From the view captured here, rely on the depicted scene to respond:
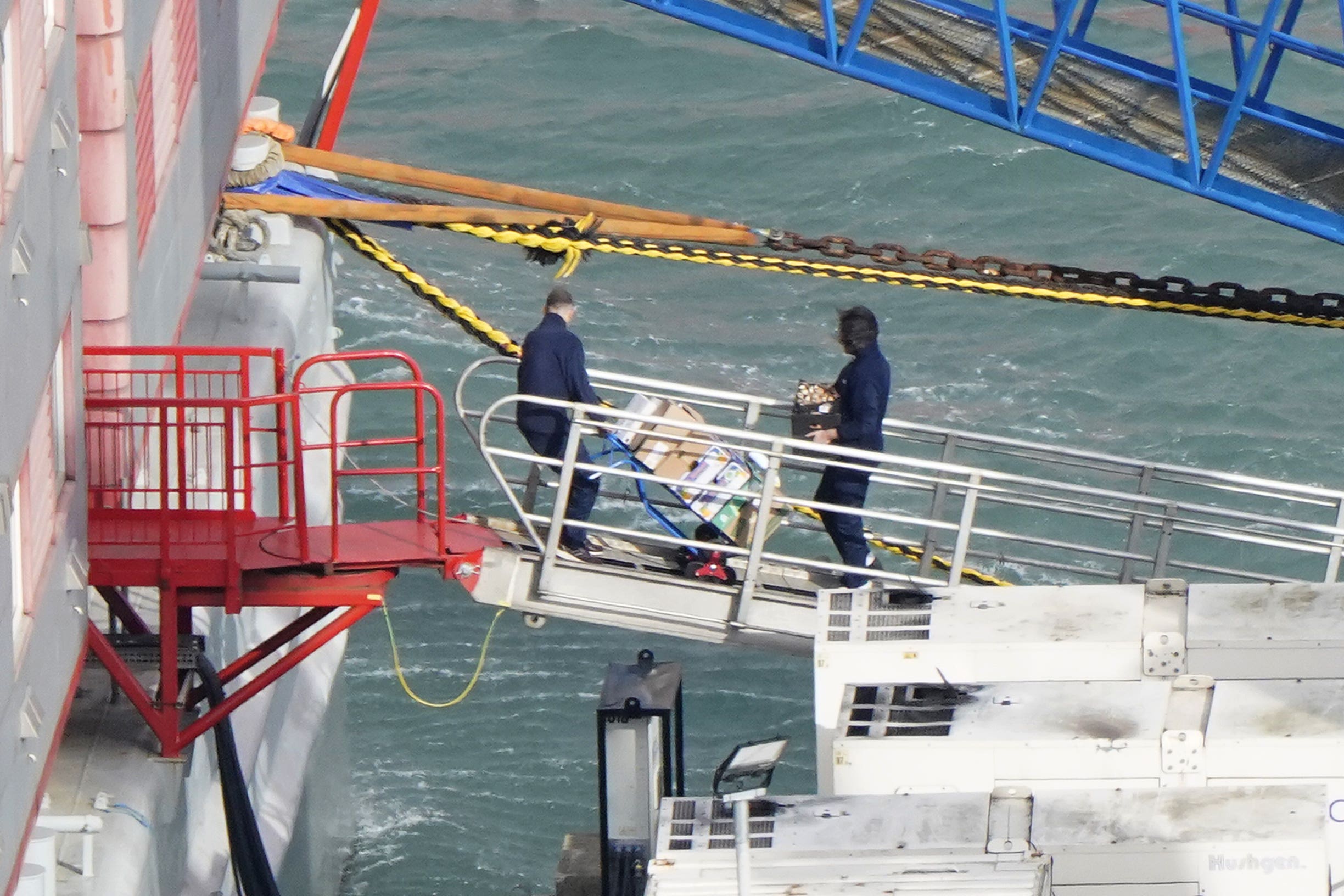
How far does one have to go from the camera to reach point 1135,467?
13.0 metres

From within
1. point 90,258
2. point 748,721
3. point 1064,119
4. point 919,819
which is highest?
point 1064,119

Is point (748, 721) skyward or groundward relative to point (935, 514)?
groundward

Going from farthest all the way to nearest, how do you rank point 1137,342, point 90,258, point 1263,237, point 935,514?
point 1263,237
point 1137,342
point 935,514
point 90,258

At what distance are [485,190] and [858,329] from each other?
16.5ft

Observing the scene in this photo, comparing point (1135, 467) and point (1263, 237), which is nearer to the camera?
point (1135, 467)

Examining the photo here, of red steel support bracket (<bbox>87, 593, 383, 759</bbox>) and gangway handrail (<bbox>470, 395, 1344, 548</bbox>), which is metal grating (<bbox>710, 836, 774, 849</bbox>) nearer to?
gangway handrail (<bbox>470, 395, 1344, 548</bbox>)

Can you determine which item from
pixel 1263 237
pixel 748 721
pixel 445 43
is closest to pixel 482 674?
pixel 748 721

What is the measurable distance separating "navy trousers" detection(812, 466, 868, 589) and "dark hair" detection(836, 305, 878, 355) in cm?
74

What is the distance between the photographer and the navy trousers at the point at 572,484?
12.1 metres

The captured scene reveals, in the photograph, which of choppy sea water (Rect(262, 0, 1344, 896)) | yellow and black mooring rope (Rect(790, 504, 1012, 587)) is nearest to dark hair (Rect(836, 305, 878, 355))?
yellow and black mooring rope (Rect(790, 504, 1012, 587))

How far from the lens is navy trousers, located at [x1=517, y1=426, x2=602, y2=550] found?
39.8 ft

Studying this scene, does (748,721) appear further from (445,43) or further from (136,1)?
(445,43)

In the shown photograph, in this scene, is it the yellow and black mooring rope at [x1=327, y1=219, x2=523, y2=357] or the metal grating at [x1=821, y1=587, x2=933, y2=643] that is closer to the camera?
the metal grating at [x1=821, y1=587, x2=933, y2=643]

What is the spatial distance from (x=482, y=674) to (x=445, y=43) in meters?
19.1
